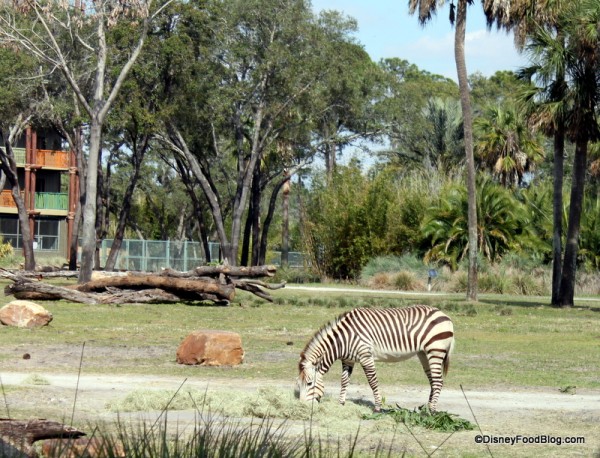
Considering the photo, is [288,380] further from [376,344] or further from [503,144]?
[503,144]

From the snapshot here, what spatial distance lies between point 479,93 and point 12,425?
→ 95.1m

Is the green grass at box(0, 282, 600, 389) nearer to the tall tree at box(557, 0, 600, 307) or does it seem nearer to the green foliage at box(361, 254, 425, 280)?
the tall tree at box(557, 0, 600, 307)

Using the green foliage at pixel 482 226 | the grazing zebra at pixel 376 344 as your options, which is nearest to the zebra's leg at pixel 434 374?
the grazing zebra at pixel 376 344

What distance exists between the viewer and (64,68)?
129ft

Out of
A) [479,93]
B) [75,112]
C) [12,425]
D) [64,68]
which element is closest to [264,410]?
[12,425]

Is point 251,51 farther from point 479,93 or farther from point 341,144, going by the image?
point 479,93

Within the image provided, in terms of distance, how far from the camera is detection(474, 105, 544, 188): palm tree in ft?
178

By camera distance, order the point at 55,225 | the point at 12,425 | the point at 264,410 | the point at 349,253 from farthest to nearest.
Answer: the point at 55,225
the point at 349,253
the point at 264,410
the point at 12,425

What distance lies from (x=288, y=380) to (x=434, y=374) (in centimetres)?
396

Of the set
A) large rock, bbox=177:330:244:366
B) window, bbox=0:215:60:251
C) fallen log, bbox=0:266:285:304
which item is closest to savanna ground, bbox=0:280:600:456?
large rock, bbox=177:330:244:366

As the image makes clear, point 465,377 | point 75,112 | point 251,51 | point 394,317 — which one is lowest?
point 465,377

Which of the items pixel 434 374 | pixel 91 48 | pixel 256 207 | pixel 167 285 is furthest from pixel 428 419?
pixel 256 207

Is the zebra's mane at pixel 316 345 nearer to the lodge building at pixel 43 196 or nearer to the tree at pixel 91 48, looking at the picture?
the tree at pixel 91 48

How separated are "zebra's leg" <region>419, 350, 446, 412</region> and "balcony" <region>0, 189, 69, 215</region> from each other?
6208cm
